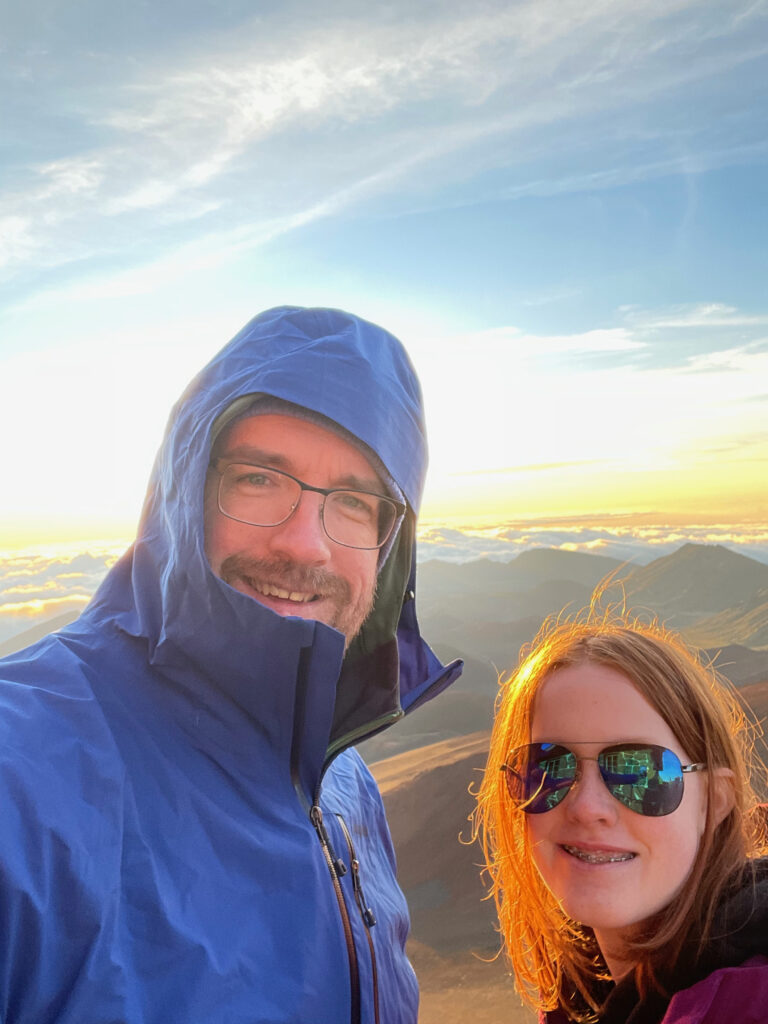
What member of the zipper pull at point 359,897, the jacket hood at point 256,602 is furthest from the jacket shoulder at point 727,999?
the jacket hood at point 256,602

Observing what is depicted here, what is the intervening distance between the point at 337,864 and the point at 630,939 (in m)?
1.01

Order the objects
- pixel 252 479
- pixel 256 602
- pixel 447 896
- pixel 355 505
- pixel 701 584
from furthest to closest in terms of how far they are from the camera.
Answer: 1. pixel 701 584
2. pixel 447 896
3. pixel 355 505
4. pixel 252 479
5. pixel 256 602

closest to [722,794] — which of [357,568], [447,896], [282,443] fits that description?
[357,568]

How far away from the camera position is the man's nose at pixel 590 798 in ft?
8.46

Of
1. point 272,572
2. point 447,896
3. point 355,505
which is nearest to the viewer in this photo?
point 272,572

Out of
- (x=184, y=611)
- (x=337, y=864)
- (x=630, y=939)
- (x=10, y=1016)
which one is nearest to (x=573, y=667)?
(x=630, y=939)

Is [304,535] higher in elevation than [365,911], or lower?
higher

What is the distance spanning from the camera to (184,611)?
8.43 feet

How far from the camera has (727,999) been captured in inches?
76.5

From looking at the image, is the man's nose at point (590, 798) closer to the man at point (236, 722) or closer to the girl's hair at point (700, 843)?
the girl's hair at point (700, 843)

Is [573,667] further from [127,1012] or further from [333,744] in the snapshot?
[127,1012]

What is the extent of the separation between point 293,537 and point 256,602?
485mm

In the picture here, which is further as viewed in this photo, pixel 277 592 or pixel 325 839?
pixel 277 592

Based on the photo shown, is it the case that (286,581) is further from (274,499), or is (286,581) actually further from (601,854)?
(601,854)
